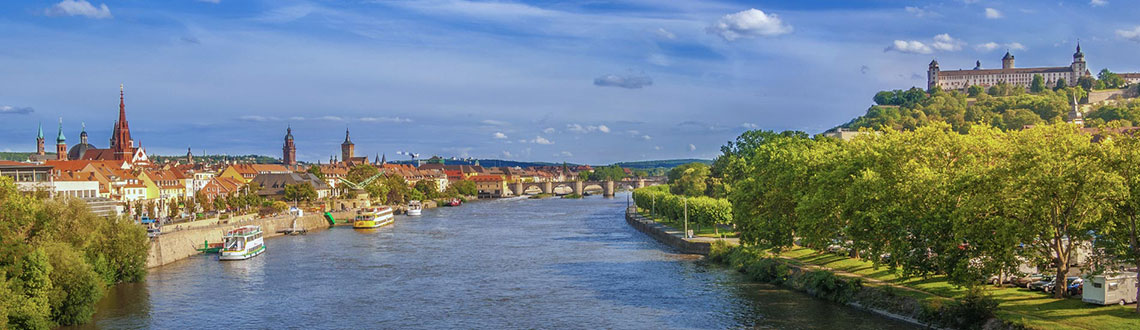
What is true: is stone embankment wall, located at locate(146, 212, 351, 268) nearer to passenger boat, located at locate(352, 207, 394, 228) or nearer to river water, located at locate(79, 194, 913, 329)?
river water, located at locate(79, 194, 913, 329)

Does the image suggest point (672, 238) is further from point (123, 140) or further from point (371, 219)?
point (123, 140)

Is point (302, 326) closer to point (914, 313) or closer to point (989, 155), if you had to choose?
point (914, 313)

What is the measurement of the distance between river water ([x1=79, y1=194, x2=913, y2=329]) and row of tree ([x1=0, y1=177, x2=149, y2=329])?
1.21 m

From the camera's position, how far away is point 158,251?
50344 millimetres

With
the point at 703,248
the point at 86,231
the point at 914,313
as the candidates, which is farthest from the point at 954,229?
the point at 86,231

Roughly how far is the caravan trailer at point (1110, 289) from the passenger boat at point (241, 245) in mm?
44228

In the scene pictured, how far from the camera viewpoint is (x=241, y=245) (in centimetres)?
5553

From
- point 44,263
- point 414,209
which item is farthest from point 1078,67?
point 44,263

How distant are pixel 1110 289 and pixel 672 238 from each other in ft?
114

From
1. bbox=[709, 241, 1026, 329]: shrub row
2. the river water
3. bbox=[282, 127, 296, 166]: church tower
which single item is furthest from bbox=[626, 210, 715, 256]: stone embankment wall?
bbox=[282, 127, 296, 166]: church tower

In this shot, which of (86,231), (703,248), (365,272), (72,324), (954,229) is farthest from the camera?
(703,248)

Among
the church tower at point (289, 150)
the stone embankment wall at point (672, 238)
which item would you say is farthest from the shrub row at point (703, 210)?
the church tower at point (289, 150)

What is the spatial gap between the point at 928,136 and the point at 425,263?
2825cm

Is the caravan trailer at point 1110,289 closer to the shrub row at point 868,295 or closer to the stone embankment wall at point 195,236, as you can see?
the shrub row at point 868,295
